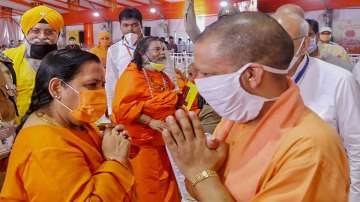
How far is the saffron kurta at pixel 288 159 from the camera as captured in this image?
3.27 ft

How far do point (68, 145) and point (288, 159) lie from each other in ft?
2.60

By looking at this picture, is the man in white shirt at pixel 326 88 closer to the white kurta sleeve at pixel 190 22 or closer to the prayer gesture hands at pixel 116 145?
the white kurta sleeve at pixel 190 22

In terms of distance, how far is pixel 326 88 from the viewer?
1.96 m

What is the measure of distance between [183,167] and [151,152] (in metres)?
2.15

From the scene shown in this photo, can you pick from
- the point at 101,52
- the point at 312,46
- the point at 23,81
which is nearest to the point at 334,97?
the point at 312,46

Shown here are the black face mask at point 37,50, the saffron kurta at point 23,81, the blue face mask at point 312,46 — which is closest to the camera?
the blue face mask at point 312,46

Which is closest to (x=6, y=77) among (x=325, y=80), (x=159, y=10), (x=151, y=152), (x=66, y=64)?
(x=66, y=64)

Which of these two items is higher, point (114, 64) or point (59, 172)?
point (114, 64)

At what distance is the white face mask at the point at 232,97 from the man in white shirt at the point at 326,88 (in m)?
0.84

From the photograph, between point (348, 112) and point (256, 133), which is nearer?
point (256, 133)

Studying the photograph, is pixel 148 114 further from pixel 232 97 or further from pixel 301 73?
pixel 232 97

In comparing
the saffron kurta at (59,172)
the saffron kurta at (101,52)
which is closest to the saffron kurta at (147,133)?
the saffron kurta at (59,172)

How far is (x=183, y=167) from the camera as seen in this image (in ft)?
3.76

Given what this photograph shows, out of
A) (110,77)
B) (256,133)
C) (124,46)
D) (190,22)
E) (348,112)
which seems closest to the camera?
(256,133)
